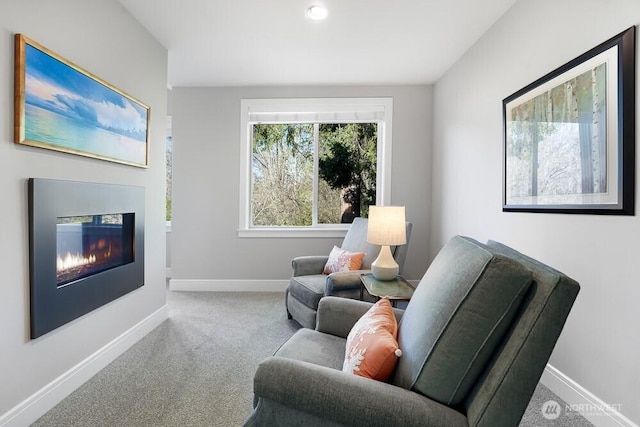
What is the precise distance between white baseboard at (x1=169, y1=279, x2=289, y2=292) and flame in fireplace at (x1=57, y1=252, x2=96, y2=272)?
190 cm

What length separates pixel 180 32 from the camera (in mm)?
2615

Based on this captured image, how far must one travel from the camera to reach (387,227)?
7.36 ft

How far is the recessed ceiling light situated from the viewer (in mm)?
2266

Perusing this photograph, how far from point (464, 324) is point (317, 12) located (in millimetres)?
2329

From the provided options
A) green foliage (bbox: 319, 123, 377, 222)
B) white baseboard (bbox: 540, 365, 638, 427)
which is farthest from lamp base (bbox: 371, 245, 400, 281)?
green foliage (bbox: 319, 123, 377, 222)

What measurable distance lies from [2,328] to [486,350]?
2.03 metres

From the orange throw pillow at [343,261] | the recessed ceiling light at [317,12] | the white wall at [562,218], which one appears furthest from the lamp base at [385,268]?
the recessed ceiling light at [317,12]

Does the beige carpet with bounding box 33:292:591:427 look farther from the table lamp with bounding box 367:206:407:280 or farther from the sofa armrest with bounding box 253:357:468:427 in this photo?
the table lamp with bounding box 367:206:407:280

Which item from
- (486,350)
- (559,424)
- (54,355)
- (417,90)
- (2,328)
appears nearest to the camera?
(486,350)

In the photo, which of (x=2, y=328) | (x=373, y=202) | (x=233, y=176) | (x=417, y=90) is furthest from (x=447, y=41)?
(x=2, y=328)

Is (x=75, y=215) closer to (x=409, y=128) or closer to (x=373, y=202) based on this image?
(x=373, y=202)

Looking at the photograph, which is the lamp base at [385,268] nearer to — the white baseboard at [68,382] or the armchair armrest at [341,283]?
the armchair armrest at [341,283]

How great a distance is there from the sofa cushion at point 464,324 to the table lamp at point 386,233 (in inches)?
48.1

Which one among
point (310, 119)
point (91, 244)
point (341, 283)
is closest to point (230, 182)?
point (310, 119)
